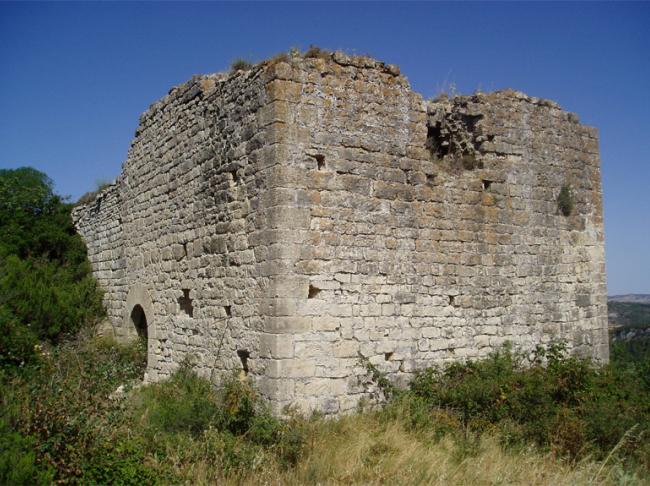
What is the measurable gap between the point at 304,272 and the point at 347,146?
1.61 metres

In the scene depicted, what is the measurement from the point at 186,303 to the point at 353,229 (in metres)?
2.97

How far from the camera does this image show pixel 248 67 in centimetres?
811

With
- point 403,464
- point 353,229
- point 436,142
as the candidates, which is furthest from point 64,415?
point 436,142

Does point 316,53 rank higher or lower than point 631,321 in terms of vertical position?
higher

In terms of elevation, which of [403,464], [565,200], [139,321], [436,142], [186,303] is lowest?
[403,464]

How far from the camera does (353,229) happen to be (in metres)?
7.43

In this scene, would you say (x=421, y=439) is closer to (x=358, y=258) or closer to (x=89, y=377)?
(x=358, y=258)

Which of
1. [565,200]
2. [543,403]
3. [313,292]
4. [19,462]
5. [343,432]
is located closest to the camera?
[19,462]

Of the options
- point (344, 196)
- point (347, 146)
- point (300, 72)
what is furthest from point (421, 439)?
point (300, 72)

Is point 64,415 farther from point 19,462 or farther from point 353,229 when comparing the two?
point 353,229

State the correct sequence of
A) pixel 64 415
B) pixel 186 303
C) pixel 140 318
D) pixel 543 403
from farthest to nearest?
pixel 140 318 → pixel 186 303 → pixel 543 403 → pixel 64 415

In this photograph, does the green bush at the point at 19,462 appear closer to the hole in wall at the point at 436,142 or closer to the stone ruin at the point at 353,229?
the stone ruin at the point at 353,229

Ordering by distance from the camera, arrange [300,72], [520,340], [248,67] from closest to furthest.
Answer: [300,72]
[248,67]
[520,340]

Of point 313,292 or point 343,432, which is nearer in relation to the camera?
point 343,432
